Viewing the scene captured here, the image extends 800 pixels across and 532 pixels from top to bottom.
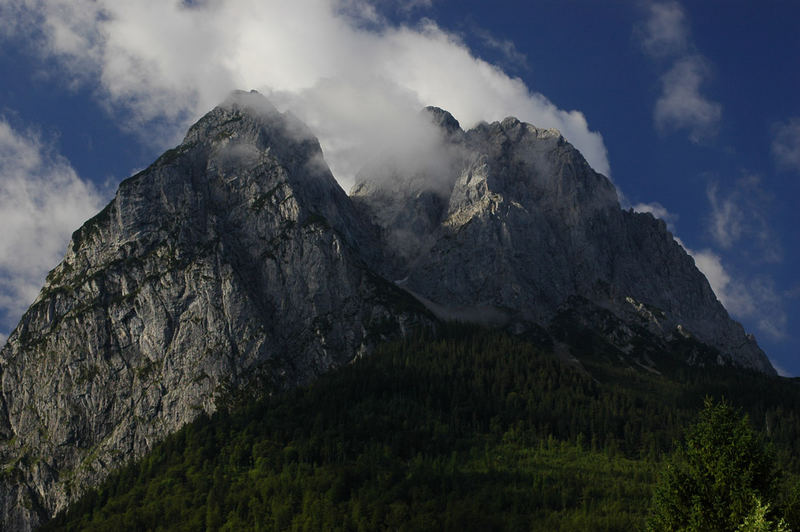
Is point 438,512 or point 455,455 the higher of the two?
point 455,455

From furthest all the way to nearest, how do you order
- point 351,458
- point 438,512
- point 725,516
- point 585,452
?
point 585,452 → point 351,458 → point 438,512 → point 725,516

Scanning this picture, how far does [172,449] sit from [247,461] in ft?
82.1

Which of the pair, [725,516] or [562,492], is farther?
[562,492]

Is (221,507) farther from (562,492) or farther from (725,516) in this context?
(725,516)

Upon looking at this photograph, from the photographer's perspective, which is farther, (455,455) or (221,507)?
(455,455)

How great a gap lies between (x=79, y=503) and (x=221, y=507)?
159ft

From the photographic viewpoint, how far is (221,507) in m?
163

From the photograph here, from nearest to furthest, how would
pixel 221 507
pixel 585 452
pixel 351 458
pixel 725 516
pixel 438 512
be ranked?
pixel 725 516 → pixel 438 512 → pixel 221 507 → pixel 351 458 → pixel 585 452

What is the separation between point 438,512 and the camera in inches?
5817

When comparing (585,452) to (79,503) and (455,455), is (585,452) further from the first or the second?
(79,503)

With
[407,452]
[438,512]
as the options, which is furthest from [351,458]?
[438,512]

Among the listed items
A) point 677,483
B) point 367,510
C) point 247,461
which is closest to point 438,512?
point 367,510

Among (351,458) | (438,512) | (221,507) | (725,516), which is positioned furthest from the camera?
(351,458)

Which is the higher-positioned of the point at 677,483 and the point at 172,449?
the point at 172,449
